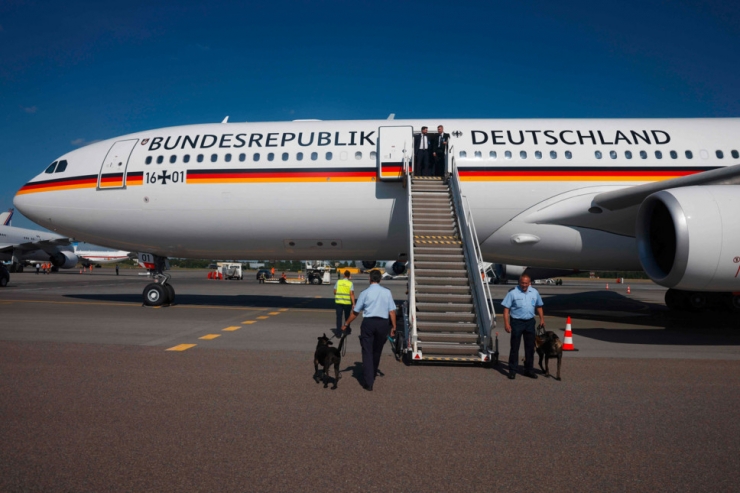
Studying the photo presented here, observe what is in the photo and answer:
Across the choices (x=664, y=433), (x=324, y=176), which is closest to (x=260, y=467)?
(x=664, y=433)

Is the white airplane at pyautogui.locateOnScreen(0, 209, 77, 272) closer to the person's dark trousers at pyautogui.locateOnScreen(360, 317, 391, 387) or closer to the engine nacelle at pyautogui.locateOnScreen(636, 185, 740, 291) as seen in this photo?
the person's dark trousers at pyautogui.locateOnScreen(360, 317, 391, 387)

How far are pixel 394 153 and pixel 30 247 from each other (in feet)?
129

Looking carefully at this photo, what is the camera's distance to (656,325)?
40.3 feet

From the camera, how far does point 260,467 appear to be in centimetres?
354

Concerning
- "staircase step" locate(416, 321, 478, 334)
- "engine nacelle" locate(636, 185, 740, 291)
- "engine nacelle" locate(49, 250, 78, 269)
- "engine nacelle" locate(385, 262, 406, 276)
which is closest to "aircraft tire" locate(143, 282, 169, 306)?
"engine nacelle" locate(385, 262, 406, 276)

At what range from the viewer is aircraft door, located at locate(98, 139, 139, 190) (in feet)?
42.9

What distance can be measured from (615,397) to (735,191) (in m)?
5.51

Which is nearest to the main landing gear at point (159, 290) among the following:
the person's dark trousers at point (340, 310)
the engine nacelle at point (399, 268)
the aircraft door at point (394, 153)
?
the person's dark trousers at point (340, 310)

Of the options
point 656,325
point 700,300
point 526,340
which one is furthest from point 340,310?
point 700,300

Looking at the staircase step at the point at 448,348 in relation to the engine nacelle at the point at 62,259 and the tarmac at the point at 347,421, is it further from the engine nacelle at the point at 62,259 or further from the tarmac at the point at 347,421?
the engine nacelle at the point at 62,259

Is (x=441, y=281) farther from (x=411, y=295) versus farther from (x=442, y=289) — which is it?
(x=411, y=295)

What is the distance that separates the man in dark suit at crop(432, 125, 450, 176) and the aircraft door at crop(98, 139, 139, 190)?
8520 mm

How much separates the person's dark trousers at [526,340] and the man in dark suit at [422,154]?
21.6 feet

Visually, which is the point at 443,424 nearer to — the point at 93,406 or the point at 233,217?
the point at 93,406
